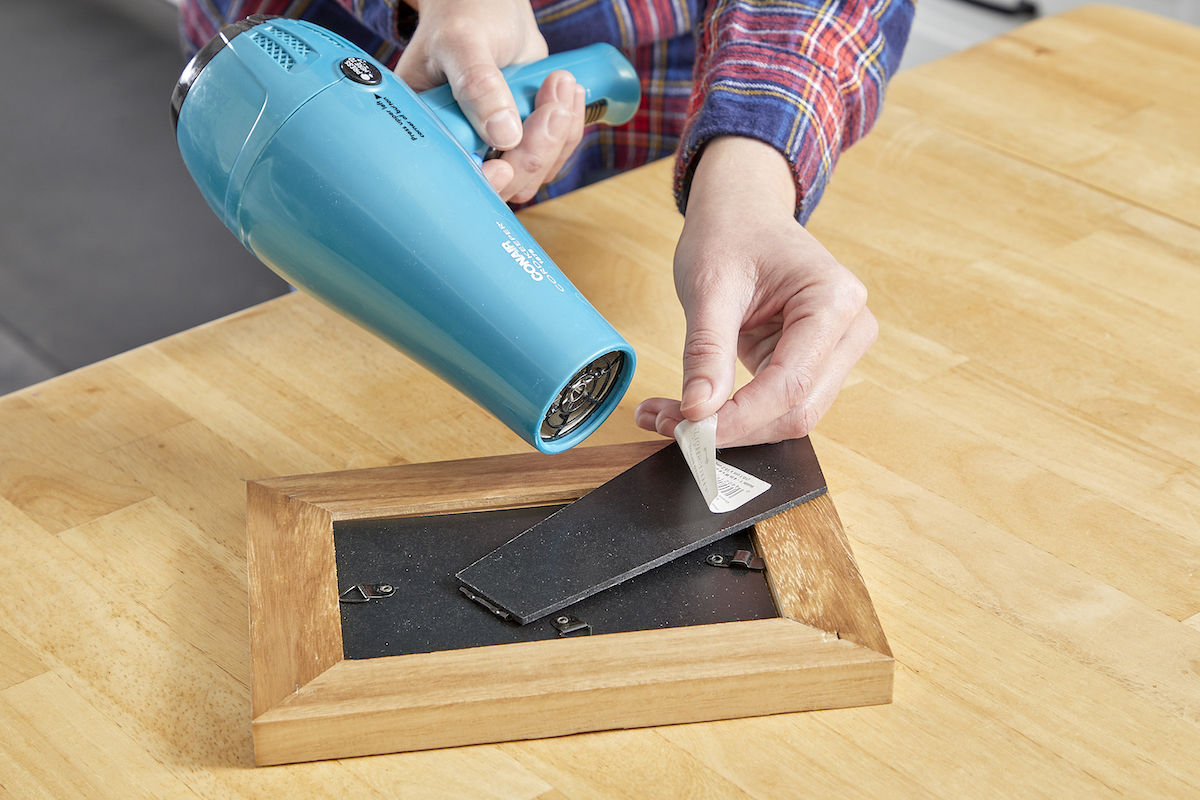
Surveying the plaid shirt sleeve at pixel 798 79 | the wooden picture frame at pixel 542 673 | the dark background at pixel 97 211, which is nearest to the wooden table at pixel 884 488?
the wooden picture frame at pixel 542 673

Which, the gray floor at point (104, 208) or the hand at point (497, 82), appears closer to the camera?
the hand at point (497, 82)

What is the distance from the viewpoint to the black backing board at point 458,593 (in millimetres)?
552

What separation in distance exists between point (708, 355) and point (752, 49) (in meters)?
0.32

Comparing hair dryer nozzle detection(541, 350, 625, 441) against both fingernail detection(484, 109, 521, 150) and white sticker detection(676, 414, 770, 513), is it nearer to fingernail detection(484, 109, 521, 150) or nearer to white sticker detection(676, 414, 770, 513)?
white sticker detection(676, 414, 770, 513)

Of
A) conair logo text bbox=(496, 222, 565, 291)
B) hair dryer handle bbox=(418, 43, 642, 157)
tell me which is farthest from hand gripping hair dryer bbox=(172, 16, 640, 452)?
hair dryer handle bbox=(418, 43, 642, 157)

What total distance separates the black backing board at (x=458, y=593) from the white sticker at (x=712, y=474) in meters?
0.02

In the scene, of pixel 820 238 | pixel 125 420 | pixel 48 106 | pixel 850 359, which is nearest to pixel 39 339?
pixel 48 106

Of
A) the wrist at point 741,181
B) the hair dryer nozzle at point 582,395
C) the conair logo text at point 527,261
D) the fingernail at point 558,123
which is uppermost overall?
the conair logo text at point 527,261

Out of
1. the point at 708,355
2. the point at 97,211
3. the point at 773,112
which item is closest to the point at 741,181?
the point at 773,112

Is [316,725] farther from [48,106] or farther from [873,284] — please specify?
[48,106]

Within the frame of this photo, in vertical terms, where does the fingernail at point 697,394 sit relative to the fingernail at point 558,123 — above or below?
below

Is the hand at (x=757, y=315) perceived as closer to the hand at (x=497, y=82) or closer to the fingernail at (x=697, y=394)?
the fingernail at (x=697, y=394)

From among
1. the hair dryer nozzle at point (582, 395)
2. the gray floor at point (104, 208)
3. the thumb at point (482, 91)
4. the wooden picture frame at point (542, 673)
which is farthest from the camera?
the gray floor at point (104, 208)

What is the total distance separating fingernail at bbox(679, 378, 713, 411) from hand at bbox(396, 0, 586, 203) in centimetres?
25
